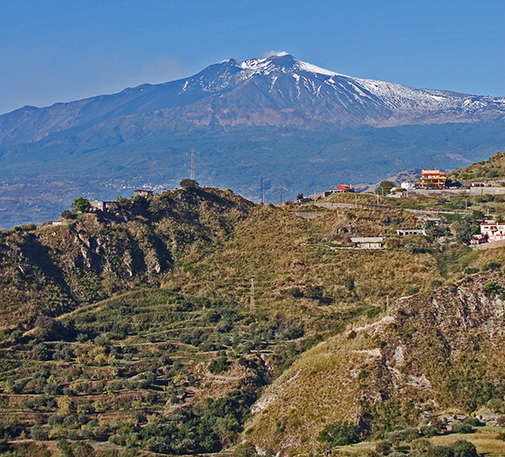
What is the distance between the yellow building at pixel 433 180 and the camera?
77.3m

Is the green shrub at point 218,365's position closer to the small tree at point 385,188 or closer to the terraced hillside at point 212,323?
the terraced hillside at point 212,323

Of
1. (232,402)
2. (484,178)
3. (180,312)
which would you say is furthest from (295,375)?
(484,178)

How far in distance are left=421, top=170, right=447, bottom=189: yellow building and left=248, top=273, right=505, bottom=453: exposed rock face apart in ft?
110

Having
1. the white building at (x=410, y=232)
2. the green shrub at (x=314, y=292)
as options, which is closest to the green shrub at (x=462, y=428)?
the green shrub at (x=314, y=292)

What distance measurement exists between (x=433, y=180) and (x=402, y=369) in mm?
42611

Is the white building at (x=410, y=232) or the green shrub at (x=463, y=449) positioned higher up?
the white building at (x=410, y=232)

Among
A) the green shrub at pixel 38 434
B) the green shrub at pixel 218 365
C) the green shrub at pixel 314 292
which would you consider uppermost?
the green shrub at pixel 314 292

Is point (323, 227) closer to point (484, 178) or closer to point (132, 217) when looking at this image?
point (132, 217)

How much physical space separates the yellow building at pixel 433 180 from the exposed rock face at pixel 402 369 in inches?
1322

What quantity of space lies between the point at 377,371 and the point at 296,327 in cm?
1197

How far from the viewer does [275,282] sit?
56812 millimetres

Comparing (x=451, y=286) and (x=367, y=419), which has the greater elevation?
(x=451, y=286)

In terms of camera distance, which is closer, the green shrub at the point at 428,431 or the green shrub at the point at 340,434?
the green shrub at the point at 428,431

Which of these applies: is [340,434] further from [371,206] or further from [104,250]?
[371,206]
